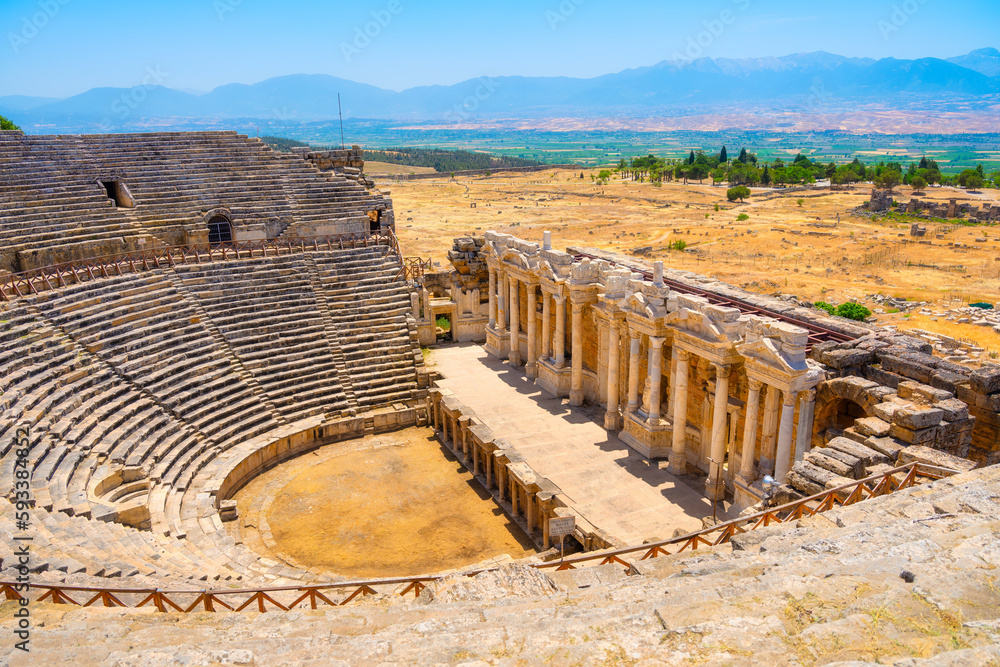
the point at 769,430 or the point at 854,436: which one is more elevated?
the point at 854,436

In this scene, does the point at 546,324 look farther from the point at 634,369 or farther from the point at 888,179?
the point at 888,179

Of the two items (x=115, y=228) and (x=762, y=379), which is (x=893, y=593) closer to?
(x=762, y=379)

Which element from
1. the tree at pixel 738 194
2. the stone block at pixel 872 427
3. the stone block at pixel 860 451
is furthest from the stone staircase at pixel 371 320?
the tree at pixel 738 194

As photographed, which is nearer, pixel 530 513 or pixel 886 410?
pixel 886 410

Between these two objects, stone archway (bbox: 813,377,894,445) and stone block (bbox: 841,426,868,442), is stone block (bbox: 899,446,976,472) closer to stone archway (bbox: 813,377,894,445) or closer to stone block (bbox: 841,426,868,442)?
stone block (bbox: 841,426,868,442)

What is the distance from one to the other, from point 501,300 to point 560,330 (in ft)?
16.4

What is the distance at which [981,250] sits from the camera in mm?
55000

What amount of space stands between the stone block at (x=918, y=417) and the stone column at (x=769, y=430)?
2.87 m

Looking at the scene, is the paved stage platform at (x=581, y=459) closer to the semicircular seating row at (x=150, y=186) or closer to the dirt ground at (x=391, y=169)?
the semicircular seating row at (x=150, y=186)

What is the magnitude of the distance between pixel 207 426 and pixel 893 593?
19.4 meters

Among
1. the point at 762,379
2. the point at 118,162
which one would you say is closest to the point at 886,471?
the point at 762,379

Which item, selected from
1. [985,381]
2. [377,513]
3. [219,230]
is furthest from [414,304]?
[985,381]

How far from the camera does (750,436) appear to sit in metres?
16.7

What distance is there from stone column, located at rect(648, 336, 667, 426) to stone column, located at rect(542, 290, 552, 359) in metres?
6.66
